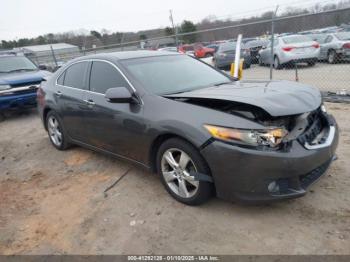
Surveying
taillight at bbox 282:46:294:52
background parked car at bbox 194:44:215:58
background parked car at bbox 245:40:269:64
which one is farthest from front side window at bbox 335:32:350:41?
background parked car at bbox 194:44:215:58

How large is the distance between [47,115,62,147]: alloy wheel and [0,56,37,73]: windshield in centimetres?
456

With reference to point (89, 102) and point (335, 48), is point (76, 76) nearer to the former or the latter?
point (89, 102)

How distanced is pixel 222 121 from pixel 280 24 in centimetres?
1057

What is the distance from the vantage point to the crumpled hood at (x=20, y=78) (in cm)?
859

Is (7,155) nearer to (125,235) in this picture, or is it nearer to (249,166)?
(125,235)

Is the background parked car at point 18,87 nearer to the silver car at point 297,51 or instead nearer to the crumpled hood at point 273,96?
the crumpled hood at point 273,96

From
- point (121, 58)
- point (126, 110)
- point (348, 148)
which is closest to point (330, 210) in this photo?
point (348, 148)

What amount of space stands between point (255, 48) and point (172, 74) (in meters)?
14.1

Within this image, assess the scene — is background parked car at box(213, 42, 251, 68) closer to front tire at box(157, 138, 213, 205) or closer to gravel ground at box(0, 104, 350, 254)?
gravel ground at box(0, 104, 350, 254)

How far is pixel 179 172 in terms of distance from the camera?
3.49 m

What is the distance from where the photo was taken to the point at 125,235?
10.6 feet

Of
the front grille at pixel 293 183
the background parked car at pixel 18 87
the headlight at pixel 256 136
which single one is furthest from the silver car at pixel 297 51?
the headlight at pixel 256 136

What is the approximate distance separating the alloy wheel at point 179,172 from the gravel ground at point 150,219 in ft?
0.58

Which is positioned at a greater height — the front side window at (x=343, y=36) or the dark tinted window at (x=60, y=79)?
the dark tinted window at (x=60, y=79)
